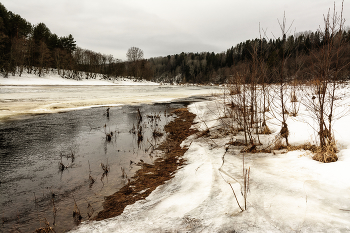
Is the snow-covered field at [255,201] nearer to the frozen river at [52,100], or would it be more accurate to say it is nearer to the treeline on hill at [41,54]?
the frozen river at [52,100]

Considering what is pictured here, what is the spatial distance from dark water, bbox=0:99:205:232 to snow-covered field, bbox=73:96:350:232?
3.13 feet

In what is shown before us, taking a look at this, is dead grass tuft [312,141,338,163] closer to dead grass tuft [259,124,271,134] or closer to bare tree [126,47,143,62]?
dead grass tuft [259,124,271,134]

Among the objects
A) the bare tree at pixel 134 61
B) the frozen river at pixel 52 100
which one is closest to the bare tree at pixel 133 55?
the bare tree at pixel 134 61

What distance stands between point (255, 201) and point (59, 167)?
5.15 meters

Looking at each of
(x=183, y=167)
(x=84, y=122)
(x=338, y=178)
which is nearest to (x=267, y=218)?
(x=338, y=178)

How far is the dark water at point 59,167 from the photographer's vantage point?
139 inches

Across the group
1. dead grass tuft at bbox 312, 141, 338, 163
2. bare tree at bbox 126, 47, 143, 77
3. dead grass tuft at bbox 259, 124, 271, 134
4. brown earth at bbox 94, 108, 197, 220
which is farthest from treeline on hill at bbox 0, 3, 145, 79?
dead grass tuft at bbox 312, 141, 338, 163

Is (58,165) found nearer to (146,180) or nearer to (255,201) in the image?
(146,180)

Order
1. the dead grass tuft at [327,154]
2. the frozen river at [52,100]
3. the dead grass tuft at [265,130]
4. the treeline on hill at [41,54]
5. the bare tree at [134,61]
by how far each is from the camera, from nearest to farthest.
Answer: the dead grass tuft at [327,154] < the dead grass tuft at [265,130] < the frozen river at [52,100] < the treeline on hill at [41,54] < the bare tree at [134,61]

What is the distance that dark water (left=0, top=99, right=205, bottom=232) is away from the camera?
3.53 m

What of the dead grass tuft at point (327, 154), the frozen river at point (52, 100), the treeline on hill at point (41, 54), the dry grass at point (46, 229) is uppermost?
the treeline on hill at point (41, 54)

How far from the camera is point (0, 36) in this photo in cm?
3916

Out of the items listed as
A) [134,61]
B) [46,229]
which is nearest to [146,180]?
[46,229]

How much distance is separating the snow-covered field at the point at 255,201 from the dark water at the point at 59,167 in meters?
0.95
